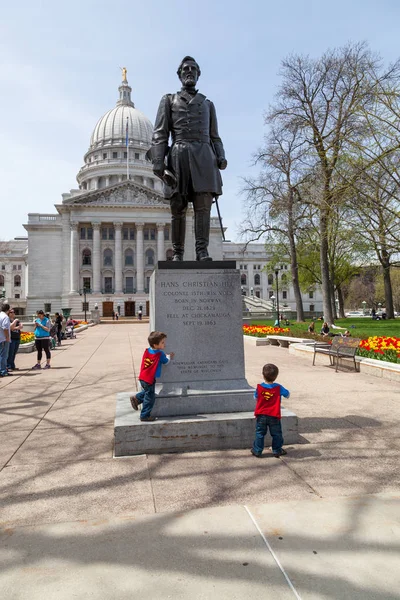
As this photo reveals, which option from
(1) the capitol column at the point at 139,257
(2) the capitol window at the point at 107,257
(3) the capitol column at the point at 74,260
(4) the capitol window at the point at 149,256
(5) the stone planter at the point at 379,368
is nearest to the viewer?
(5) the stone planter at the point at 379,368

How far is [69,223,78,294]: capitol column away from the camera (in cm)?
7394

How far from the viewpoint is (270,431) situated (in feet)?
15.7

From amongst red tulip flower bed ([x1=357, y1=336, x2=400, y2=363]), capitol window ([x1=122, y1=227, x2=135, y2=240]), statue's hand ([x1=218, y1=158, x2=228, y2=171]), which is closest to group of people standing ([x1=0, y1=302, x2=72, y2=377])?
statue's hand ([x1=218, y1=158, x2=228, y2=171])

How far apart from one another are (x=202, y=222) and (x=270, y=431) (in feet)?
11.3

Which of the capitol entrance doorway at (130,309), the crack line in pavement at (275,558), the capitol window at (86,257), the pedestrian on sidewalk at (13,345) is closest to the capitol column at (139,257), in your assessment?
the capitol entrance doorway at (130,309)

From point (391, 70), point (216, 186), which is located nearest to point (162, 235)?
point (391, 70)

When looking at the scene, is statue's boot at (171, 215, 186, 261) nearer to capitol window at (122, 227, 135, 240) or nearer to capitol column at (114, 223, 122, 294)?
capitol column at (114, 223, 122, 294)

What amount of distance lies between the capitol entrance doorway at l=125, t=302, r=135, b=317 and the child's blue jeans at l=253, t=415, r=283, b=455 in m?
70.9

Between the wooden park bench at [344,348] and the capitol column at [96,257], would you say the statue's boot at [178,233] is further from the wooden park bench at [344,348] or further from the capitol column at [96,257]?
the capitol column at [96,257]

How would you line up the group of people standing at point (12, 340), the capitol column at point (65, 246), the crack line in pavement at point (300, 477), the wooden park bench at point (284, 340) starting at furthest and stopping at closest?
1. the capitol column at point (65, 246)
2. the wooden park bench at point (284, 340)
3. the group of people standing at point (12, 340)
4. the crack line in pavement at point (300, 477)

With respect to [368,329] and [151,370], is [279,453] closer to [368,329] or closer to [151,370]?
[151,370]

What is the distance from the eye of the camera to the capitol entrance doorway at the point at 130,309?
74.5 meters

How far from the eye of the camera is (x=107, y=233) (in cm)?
7850

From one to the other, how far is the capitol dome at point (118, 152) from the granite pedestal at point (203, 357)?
88.6 meters
